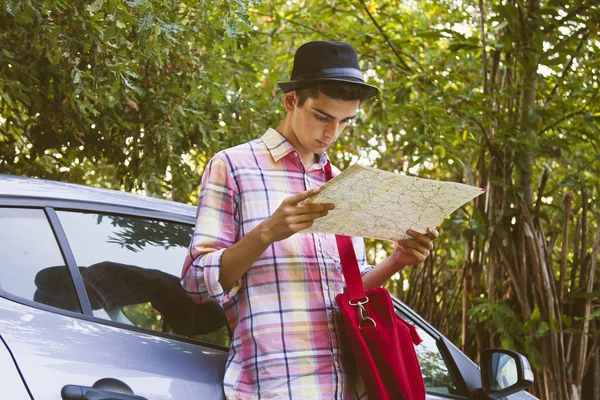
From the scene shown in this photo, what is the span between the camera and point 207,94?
5027mm

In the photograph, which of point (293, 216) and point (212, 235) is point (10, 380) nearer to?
point (212, 235)

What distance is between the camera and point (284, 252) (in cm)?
207

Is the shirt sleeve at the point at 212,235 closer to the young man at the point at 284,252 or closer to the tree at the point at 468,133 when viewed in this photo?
the young man at the point at 284,252

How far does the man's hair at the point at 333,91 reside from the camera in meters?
2.16

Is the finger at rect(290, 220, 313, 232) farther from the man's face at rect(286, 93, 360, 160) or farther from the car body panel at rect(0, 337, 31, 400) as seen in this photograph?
the car body panel at rect(0, 337, 31, 400)

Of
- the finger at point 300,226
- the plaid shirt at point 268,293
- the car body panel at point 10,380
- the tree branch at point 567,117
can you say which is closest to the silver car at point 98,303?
the car body panel at point 10,380

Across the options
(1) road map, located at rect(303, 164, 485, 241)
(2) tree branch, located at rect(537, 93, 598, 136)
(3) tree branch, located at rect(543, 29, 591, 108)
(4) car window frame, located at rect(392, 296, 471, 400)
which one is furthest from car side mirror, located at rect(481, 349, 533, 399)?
(3) tree branch, located at rect(543, 29, 591, 108)

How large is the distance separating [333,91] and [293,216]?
1.54 ft

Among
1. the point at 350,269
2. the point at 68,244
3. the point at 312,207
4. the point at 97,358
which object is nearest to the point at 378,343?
the point at 350,269

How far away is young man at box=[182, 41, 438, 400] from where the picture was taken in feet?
6.38

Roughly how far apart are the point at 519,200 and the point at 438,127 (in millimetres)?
845

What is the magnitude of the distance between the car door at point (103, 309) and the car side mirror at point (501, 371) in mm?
995

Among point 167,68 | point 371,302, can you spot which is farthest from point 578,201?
point 371,302

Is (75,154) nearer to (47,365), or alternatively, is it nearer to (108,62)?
(108,62)
